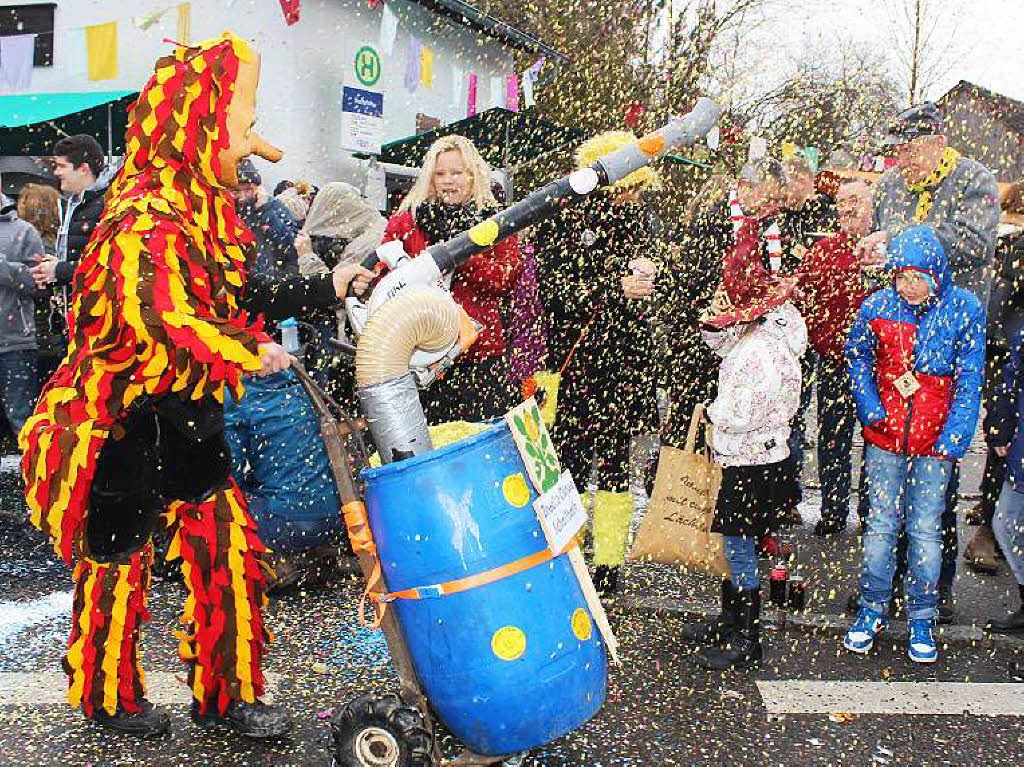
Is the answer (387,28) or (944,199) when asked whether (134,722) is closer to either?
(944,199)

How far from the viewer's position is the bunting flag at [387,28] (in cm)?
1422

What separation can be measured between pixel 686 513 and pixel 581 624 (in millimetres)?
1464

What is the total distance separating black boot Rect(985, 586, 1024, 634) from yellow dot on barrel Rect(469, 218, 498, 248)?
2.77 m

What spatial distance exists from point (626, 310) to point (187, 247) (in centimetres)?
222

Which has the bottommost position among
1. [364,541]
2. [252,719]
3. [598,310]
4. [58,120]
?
[252,719]

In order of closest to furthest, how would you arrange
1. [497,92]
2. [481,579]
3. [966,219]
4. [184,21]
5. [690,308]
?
[481,579] < [966,219] < [690,308] < [184,21] < [497,92]

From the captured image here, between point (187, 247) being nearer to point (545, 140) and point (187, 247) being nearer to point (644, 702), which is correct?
point (644, 702)

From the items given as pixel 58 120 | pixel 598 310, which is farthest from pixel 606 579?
pixel 58 120

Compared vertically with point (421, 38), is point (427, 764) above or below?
below

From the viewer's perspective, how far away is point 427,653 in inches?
107

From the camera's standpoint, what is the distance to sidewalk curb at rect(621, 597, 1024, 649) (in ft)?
14.0

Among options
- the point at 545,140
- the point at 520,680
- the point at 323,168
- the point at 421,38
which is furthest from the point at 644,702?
the point at 421,38

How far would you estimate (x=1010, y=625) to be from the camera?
4.36 metres

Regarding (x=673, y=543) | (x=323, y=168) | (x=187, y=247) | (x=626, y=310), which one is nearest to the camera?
(x=187, y=247)
